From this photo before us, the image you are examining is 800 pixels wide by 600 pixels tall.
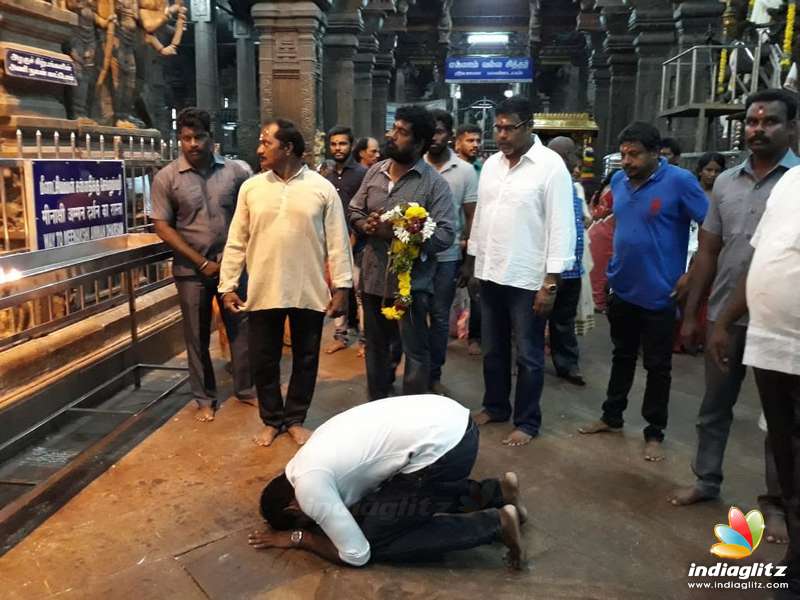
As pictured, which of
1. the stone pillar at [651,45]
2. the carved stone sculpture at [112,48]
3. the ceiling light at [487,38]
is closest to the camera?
the carved stone sculpture at [112,48]

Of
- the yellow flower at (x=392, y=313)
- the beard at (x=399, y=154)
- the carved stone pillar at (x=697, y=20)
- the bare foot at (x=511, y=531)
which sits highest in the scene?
the carved stone pillar at (x=697, y=20)

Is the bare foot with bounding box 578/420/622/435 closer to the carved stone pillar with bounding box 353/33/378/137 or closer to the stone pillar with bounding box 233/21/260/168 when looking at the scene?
the carved stone pillar with bounding box 353/33/378/137

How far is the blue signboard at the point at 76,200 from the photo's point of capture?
12.1 feet

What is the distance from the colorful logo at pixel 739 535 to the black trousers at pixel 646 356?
840mm

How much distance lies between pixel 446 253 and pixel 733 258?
1776 mm

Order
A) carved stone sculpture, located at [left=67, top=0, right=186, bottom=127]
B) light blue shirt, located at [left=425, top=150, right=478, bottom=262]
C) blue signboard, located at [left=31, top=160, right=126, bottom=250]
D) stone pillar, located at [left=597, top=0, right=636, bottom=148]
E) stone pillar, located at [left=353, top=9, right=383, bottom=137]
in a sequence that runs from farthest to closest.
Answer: stone pillar, located at [left=353, top=9, right=383, bottom=137] → stone pillar, located at [left=597, top=0, right=636, bottom=148] → carved stone sculpture, located at [left=67, top=0, right=186, bottom=127] → light blue shirt, located at [left=425, top=150, right=478, bottom=262] → blue signboard, located at [left=31, top=160, right=126, bottom=250]

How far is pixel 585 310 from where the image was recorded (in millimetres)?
4973

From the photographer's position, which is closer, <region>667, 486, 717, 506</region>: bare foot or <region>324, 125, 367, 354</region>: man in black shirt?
<region>667, 486, 717, 506</region>: bare foot

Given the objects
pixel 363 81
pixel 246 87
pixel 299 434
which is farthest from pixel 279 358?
pixel 246 87

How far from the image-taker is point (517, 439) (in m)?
3.58

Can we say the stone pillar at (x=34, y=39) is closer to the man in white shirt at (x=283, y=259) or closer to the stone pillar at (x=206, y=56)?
the man in white shirt at (x=283, y=259)

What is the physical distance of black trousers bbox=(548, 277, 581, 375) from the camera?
4809 mm

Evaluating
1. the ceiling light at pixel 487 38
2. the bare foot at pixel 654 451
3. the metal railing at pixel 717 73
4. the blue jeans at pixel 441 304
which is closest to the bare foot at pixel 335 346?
the blue jeans at pixel 441 304

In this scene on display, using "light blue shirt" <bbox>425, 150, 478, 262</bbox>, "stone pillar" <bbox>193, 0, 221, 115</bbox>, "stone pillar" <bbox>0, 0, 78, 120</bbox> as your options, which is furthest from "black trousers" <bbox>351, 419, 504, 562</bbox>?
"stone pillar" <bbox>193, 0, 221, 115</bbox>
